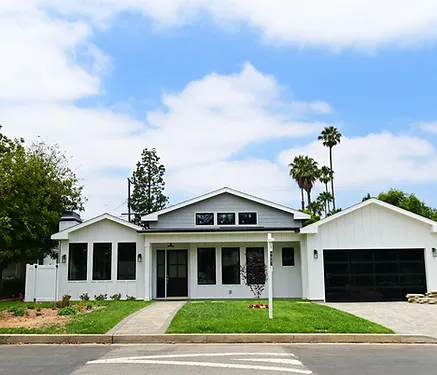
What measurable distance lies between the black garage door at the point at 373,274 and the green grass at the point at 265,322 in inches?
221

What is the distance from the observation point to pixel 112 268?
21234mm

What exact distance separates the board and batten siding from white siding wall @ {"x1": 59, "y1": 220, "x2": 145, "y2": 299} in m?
7.17

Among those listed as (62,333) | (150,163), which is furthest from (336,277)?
(150,163)

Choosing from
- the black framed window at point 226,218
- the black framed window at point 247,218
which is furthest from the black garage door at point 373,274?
the black framed window at point 226,218

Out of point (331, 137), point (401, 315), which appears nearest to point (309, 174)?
point (331, 137)

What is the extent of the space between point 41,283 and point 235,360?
571 inches

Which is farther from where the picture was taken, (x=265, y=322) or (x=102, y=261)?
(x=102, y=261)

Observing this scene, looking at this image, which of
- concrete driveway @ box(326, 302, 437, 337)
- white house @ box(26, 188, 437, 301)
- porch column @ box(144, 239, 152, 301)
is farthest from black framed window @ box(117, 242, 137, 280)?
concrete driveway @ box(326, 302, 437, 337)

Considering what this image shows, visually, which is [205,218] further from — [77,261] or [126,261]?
[77,261]

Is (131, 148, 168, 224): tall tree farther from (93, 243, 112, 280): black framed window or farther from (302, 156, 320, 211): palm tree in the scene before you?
(93, 243, 112, 280): black framed window

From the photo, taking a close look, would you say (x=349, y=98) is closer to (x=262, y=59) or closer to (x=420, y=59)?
(x=420, y=59)

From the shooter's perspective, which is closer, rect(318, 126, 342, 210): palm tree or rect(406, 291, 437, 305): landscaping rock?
rect(406, 291, 437, 305): landscaping rock

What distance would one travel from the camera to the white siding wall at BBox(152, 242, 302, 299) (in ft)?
70.4

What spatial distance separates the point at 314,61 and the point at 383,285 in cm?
967
